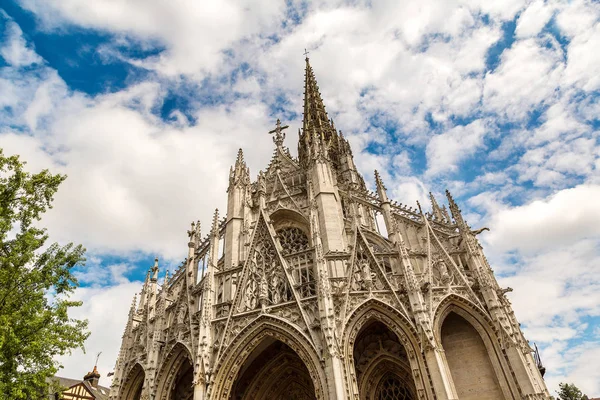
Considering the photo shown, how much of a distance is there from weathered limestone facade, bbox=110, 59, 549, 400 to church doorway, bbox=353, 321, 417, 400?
0.12 feet

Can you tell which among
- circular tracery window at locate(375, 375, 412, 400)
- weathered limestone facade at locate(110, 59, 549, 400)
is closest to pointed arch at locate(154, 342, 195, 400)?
weathered limestone facade at locate(110, 59, 549, 400)

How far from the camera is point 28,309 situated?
35.4 feet

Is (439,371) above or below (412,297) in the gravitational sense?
below

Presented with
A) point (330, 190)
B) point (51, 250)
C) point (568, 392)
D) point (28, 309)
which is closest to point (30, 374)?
point (28, 309)

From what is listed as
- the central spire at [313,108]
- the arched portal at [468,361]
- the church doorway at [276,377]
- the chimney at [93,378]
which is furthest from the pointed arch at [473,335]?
the chimney at [93,378]

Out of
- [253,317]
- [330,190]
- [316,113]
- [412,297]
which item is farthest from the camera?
[316,113]

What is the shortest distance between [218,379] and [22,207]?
8272 millimetres

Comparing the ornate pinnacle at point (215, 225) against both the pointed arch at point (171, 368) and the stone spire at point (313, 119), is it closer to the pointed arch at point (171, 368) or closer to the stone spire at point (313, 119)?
the pointed arch at point (171, 368)

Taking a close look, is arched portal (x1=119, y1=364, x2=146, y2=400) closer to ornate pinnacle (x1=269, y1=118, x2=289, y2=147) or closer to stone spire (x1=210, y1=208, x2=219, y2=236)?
stone spire (x1=210, y1=208, x2=219, y2=236)

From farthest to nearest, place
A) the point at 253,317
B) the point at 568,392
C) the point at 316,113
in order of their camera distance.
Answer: the point at 316,113 → the point at 568,392 → the point at 253,317

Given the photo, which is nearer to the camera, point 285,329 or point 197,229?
point 285,329

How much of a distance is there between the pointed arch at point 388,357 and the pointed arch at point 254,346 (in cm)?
122

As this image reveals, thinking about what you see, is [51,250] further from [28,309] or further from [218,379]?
[218,379]

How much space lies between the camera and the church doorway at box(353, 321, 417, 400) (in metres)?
14.4
